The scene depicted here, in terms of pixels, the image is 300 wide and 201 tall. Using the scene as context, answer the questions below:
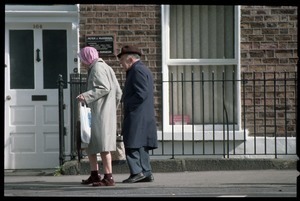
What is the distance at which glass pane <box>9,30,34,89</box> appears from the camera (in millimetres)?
12930

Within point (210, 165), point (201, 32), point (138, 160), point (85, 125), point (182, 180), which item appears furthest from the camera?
point (201, 32)

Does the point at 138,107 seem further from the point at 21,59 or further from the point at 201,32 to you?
the point at 21,59

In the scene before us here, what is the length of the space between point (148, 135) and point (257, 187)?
1405mm

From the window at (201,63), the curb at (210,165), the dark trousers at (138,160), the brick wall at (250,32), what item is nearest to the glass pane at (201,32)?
the window at (201,63)

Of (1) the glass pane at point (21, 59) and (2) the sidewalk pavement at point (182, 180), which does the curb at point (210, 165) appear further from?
(1) the glass pane at point (21, 59)

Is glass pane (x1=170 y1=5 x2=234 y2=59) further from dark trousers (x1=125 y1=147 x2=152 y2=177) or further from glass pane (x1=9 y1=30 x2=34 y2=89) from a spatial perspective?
dark trousers (x1=125 y1=147 x2=152 y2=177)

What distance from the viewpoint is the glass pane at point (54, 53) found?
12984 mm

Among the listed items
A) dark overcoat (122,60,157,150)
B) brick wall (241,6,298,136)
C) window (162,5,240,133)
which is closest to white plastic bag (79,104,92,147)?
dark overcoat (122,60,157,150)

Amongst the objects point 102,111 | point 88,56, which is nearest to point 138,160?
point 102,111

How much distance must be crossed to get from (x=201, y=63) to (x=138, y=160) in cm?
298

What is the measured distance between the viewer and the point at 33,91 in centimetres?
1287
